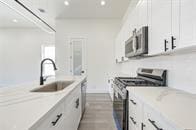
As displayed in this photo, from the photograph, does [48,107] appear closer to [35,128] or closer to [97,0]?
[35,128]

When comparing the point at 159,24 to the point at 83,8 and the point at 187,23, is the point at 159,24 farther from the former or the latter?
the point at 83,8

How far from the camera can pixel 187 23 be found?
1382 millimetres

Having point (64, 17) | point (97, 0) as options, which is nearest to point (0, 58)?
point (64, 17)

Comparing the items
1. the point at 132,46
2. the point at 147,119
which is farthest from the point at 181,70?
the point at 132,46

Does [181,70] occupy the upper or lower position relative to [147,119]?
upper

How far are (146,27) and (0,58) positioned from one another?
9.58 m

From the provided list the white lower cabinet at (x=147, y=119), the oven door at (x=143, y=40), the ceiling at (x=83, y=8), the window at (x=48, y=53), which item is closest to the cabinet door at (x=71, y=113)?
the white lower cabinet at (x=147, y=119)

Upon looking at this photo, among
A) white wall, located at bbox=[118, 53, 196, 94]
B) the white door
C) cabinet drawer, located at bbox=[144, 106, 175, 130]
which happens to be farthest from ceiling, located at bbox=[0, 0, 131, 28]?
cabinet drawer, located at bbox=[144, 106, 175, 130]

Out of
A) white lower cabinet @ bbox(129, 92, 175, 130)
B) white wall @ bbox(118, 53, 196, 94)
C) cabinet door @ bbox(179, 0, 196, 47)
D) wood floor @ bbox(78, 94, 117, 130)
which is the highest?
cabinet door @ bbox(179, 0, 196, 47)

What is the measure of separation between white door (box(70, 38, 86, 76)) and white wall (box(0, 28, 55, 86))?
3.09 m

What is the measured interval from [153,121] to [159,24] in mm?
1126

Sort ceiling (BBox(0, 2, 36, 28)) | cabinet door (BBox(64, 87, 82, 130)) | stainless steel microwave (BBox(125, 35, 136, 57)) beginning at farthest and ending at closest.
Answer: ceiling (BBox(0, 2, 36, 28)) → stainless steel microwave (BBox(125, 35, 136, 57)) → cabinet door (BBox(64, 87, 82, 130))

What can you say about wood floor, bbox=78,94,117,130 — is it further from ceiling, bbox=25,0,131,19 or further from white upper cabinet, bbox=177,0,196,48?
ceiling, bbox=25,0,131,19

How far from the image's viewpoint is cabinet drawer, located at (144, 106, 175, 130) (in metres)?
1.09
